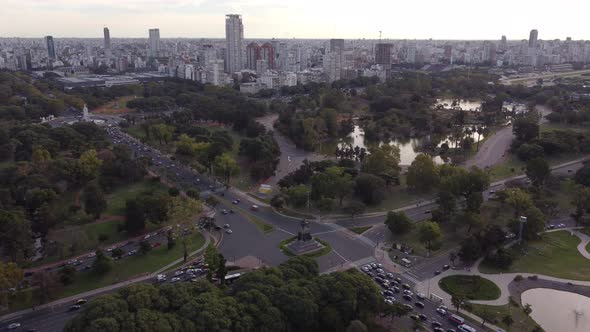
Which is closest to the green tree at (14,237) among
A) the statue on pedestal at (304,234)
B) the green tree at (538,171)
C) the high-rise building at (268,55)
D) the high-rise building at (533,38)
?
the statue on pedestal at (304,234)

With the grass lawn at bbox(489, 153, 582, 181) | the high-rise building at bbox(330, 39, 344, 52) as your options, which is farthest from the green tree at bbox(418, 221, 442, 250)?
the high-rise building at bbox(330, 39, 344, 52)

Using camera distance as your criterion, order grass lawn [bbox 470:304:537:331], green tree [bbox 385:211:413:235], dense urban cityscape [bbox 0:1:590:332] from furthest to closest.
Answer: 1. green tree [bbox 385:211:413:235]
2. grass lawn [bbox 470:304:537:331]
3. dense urban cityscape [bbox 0:1:590:332]

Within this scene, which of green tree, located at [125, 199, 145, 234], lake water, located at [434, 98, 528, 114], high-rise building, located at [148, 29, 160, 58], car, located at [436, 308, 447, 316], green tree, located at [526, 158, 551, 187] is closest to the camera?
car, located at [436, 308, 447, 316]

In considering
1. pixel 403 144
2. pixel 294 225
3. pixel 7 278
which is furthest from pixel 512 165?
pixel 7 278

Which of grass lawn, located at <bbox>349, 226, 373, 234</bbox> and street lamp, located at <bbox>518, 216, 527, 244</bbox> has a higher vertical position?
street lamp, located at <bbox>518, 216, 527, 244</bbox>

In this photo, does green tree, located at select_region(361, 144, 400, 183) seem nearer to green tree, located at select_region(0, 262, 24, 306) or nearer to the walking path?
the walking path

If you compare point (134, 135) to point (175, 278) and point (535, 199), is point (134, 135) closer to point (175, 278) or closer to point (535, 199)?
point (175, 278)
